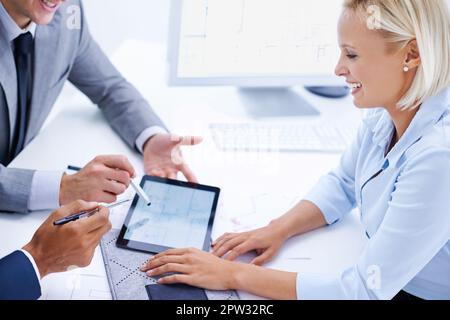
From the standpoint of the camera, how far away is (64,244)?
2.38 feet

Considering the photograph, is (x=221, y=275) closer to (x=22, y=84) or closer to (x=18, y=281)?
(x=18, y=281)

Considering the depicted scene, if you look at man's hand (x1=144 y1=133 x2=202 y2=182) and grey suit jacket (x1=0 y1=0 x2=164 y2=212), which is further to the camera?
man's hand (x1=144 y1=133 x2=202 y2=182)

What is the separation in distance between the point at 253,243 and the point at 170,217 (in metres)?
0.15

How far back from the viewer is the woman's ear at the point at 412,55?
732 mm

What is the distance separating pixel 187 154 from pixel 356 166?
379 mm

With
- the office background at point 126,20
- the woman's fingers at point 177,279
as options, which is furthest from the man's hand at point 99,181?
the office background at point 126,20

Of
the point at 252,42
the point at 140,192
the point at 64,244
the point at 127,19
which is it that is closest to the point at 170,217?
the point at 140,192

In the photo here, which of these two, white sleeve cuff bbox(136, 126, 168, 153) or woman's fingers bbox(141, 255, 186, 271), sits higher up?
white sleeve cuff bbox(136, 126, 168, 153)

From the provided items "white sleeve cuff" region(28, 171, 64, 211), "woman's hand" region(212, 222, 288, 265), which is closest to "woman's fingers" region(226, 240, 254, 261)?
"woman's hand" region(212, 222, 288, 265)

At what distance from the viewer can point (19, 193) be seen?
852 mm

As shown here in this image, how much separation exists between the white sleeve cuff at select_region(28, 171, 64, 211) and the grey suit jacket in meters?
0.01

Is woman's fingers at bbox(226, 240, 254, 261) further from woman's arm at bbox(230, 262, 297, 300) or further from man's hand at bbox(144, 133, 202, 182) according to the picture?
man's hand at bbox(144, 133, 202, 182)

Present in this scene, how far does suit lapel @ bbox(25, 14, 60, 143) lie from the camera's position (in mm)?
1032

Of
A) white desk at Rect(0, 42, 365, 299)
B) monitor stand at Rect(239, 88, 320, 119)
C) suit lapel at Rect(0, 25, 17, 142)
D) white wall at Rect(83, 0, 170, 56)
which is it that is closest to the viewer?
white desk at Rect(0, 42, 365, 299)
